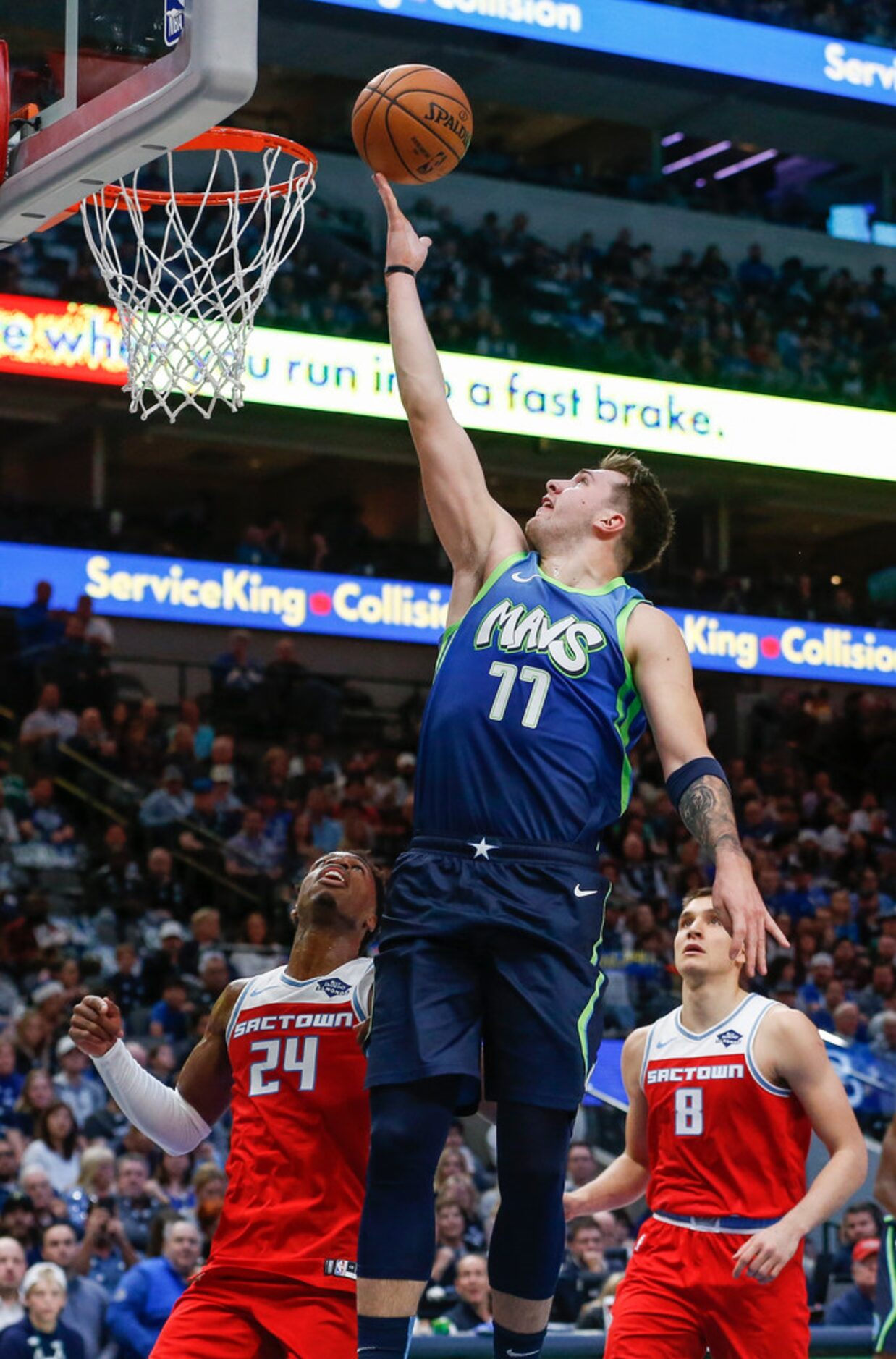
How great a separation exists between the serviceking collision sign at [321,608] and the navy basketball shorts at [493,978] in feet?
43.7

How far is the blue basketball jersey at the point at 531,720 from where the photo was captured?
4117 millimetres

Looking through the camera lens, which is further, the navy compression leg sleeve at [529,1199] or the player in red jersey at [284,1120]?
the player in red jersey at [284,1120]

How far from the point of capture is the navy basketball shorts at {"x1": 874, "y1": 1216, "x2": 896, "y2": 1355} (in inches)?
241

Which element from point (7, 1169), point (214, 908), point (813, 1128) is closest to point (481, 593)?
point (813, 1128)

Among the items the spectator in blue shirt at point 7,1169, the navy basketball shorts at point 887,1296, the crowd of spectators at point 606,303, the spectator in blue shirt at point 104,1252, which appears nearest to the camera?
the navy basketball shorts at point 887,1296

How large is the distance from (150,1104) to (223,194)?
10.5 feet

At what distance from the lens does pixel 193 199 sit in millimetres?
6582

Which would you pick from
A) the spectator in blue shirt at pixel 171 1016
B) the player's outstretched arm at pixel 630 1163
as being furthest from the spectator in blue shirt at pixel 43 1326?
the spectator in blue shirt at pixel 171 1016

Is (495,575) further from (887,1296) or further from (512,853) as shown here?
(887,1296)

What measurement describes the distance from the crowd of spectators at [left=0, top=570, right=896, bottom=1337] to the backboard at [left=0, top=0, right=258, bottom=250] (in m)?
5.29

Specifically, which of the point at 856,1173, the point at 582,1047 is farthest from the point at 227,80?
the point at 856,1173

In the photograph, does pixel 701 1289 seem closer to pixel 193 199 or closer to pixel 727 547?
pixel 193 199

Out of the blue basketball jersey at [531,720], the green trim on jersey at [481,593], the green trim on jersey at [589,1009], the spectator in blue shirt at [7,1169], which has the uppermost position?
the green trim on jersey at [481,593]

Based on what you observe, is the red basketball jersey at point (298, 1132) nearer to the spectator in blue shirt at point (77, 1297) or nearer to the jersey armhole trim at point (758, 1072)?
the jersey armhole trim at point (758, 1072)
